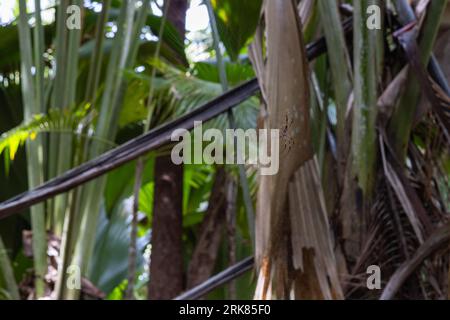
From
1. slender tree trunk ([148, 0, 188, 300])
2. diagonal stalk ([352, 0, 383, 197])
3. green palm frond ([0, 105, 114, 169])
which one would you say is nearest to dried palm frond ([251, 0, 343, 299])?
diagonal stalk ([352, 0, 383, 197])

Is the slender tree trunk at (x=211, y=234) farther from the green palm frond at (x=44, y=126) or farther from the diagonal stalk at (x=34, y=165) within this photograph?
the green palm frond at (x=44, y=126)

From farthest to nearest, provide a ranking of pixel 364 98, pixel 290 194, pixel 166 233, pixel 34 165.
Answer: pixel 166 233
pixel 34 165
pixel 364 98
pixel 290 194

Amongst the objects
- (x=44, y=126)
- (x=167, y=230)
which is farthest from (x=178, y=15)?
(x=44, y=126)

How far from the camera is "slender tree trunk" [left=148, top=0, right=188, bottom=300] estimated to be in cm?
315

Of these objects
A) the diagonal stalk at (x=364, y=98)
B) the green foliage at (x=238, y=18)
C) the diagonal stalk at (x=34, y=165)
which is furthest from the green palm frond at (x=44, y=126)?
the diagonal stalk at (x=364, y=98)

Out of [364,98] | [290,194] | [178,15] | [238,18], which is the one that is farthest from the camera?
[178,15]

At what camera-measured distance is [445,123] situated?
165 centimetres

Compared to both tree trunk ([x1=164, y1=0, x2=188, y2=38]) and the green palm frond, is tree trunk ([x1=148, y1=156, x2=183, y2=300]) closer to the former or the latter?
tree trunk ([x1=164, y1=0, x2=188, y2=38])

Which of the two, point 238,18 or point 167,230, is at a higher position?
point 238,18

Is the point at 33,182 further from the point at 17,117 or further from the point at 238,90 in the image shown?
the point at 17,117

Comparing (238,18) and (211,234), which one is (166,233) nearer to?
(211,234)

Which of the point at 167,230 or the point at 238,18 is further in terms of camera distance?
the point at 167,230

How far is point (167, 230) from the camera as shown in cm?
321
